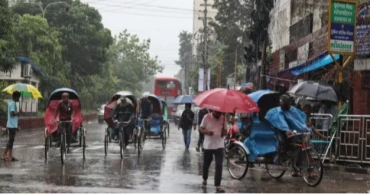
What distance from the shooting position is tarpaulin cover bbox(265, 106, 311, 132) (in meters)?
11.9

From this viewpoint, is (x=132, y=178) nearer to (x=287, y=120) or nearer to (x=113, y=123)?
(x=287, y=120)

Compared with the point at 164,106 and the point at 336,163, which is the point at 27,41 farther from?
the point at 336,163

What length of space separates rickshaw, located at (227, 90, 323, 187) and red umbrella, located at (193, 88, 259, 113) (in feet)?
4.02

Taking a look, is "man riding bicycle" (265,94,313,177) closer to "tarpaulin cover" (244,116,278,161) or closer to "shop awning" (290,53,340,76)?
"tarpaulin cover" (244,116,278,161)

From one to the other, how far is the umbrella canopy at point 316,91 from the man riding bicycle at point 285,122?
345 cm

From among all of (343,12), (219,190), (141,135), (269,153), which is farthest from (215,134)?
(141,135)

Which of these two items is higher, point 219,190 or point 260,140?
point 260,140

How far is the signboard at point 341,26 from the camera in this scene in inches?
580

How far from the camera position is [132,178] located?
12.1m

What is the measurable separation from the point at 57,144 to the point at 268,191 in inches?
255

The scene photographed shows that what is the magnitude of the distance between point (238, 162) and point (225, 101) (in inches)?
88.0

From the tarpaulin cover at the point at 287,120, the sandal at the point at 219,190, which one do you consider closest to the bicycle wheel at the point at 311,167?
the tarpaulin cover at the point at 287,120

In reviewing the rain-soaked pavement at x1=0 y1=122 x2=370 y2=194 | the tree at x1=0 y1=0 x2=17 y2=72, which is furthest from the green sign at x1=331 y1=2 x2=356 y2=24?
the tree at x1=0 y1=0 x2=17 y2=72

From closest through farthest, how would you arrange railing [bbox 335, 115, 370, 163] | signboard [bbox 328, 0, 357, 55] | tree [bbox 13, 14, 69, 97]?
railing [bbox 335, 115, 370, 163], signboard [bbox 328, 0, 357, 55], tree [bbox 13, 14, 69, 97]
